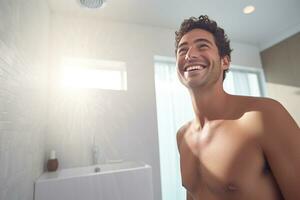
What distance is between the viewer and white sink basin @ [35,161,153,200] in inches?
44.3

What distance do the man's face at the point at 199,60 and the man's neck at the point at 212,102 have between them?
0.11 ft

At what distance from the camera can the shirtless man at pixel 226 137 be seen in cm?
52

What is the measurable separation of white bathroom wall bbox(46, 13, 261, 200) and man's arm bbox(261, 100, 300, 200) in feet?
4.27

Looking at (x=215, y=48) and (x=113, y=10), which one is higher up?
(x=113, y=10)

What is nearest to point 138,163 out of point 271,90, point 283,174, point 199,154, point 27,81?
point 199,154

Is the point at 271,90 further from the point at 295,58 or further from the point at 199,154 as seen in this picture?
the point at 199,154

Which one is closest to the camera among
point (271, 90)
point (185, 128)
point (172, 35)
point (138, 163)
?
point (185, 128)

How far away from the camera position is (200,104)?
734mm

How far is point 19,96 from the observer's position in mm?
822

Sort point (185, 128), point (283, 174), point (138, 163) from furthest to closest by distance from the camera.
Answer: point (138, 163) < point (185, 128) < point (283, 174)

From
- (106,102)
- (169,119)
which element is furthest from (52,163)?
(169,119)

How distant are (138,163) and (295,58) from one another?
233 cm

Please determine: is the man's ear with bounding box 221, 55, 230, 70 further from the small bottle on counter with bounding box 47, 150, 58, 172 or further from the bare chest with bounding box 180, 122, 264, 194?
the small bottle on counter with bounding box 47, 150, 58, 172

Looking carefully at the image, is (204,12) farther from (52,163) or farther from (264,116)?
(52,163)
